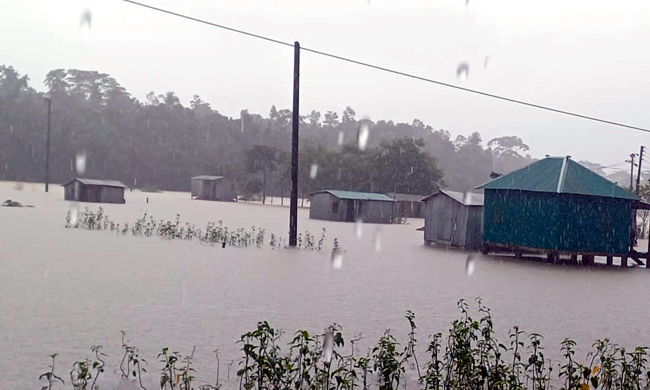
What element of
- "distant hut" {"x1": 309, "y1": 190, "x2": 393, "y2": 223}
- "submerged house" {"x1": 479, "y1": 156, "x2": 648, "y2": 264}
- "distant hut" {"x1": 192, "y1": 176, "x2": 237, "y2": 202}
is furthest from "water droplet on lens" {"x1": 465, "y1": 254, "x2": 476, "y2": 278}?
"distant hut" {"x1": 192, "y1": 176, "x2": 237, "y2": 202}

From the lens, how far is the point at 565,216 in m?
23.8

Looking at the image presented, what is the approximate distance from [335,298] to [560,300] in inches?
195

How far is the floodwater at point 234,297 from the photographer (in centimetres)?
899

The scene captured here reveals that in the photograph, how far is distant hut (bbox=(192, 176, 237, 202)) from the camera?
73.7m

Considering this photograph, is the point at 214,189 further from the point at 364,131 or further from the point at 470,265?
the point at 364,131

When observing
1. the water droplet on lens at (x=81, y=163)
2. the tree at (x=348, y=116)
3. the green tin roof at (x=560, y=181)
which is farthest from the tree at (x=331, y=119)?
the green tin roof at (x=560, y=181)

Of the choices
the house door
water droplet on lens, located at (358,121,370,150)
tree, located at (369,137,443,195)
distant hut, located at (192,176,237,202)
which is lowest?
the house door

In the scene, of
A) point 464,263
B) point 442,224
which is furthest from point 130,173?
point 464,263

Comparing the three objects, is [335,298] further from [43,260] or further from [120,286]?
[43,260]

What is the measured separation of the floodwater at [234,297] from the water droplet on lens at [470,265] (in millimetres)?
176

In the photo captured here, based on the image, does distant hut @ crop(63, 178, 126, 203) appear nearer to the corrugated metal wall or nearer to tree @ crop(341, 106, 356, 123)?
the corrugated metal wall

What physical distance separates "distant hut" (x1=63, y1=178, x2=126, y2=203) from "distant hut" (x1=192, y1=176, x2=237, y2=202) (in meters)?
21.8

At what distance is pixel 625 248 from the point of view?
2419cm

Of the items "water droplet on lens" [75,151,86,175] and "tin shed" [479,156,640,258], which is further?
"water droplet on lens" [75,151,86,175]
